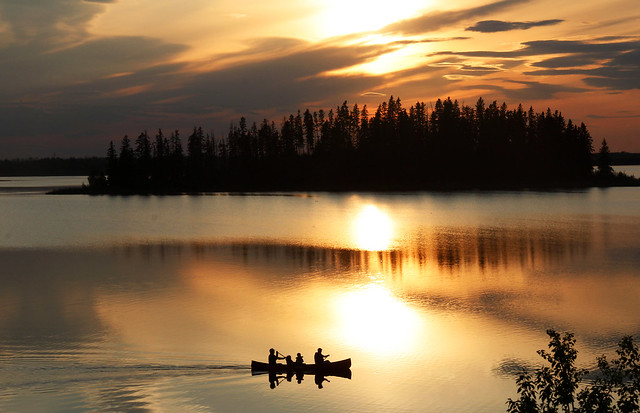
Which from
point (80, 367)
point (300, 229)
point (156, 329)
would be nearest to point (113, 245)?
point (300, 229)

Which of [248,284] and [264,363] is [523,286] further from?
[264,363]

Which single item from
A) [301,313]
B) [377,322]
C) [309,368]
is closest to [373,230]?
[301,313]

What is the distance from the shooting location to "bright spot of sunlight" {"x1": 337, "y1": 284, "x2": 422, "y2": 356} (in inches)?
1163

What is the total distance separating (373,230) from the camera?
84500 mm

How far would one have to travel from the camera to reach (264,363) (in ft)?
82.4

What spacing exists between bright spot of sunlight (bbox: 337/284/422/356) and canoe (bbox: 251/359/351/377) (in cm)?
350

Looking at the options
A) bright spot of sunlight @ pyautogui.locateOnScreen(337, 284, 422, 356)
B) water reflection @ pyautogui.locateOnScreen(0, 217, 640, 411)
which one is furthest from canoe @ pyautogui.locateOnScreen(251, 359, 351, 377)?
bright spot of sunlight @ pyautogui.locateOnScreen(337, 284, 422, 356)

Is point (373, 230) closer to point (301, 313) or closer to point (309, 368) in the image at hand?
point (301, 313)

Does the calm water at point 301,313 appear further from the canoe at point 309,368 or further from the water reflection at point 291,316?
the canoe at point 309,368

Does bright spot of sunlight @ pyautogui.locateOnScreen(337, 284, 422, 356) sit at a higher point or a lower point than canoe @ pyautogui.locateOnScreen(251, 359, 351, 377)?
lower

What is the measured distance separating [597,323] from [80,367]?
966 inches

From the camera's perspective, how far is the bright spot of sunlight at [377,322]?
29.5 metres

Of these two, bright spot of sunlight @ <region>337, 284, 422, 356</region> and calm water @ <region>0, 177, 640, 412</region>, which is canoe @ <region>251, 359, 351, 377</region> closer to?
calm water @ <region>0, 177, 640, 412</region>

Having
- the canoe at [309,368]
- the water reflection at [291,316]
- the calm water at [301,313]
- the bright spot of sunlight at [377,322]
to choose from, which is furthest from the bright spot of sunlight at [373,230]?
the canoe at [309,368]
